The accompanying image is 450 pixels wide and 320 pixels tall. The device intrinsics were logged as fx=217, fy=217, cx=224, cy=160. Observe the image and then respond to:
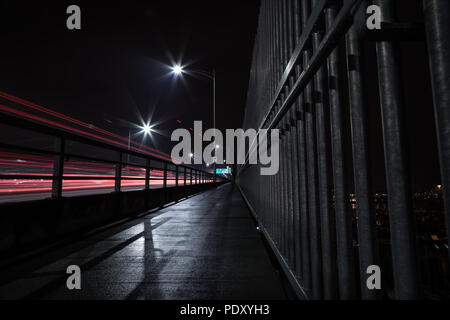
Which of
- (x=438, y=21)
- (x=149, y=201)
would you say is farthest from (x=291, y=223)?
(x=149, y=201)

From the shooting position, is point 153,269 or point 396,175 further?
point 153,269

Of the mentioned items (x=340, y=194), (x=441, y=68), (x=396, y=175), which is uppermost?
(x=441, y=68)

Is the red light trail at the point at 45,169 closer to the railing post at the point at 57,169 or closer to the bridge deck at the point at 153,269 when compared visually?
the railing post at the point at 57,169

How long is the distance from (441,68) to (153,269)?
2783 millimetres

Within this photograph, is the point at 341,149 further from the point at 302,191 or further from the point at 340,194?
the point at 302,191

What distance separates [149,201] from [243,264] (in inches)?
198

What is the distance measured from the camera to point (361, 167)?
47.7 inches

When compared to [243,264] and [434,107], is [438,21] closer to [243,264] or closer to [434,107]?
[434,107]

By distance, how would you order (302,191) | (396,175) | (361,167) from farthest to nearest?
(302,191), (361,167), (396,175)

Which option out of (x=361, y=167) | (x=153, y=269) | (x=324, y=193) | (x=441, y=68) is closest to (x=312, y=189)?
(x=324, y=193)

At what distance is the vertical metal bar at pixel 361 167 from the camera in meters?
1.17

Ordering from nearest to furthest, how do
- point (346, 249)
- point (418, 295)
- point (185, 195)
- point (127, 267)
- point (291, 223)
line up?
point (418, 295)
point (346, 249)
point (291, 223)
point (127, 267)
point (185, 195)

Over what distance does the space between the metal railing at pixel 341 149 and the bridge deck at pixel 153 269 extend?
479mm

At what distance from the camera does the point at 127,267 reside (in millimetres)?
2490
